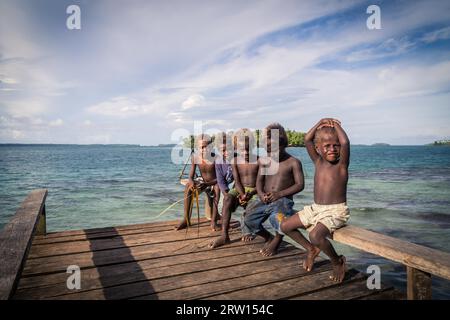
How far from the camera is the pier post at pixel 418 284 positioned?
260cm

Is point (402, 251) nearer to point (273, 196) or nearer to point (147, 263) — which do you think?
point (273, 196)

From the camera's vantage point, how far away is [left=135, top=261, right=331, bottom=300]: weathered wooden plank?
298 cm

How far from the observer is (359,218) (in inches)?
486

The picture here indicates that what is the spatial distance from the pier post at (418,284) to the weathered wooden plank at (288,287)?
0.71 metres

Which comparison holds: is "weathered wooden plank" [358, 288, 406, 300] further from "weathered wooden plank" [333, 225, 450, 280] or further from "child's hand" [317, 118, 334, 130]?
"child's hand" [317, 118, 334, 130]

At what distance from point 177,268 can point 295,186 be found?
178 centimetres

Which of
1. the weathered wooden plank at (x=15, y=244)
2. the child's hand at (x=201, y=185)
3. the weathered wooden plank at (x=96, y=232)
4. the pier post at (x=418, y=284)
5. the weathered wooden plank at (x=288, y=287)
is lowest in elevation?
the weathered wooden plank at (x=288, y=287)

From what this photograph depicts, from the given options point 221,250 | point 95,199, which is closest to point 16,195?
point 95,199

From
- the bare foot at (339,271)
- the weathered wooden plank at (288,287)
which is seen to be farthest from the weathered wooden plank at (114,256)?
the bare foot at (339,271)

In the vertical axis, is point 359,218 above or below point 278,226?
below

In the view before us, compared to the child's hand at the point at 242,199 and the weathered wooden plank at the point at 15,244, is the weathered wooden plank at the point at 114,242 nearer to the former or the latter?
the weathered wooden plank at the point at 15,244

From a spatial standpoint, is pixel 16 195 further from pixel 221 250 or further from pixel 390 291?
pixel 390 291

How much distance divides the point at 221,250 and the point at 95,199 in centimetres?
1594
